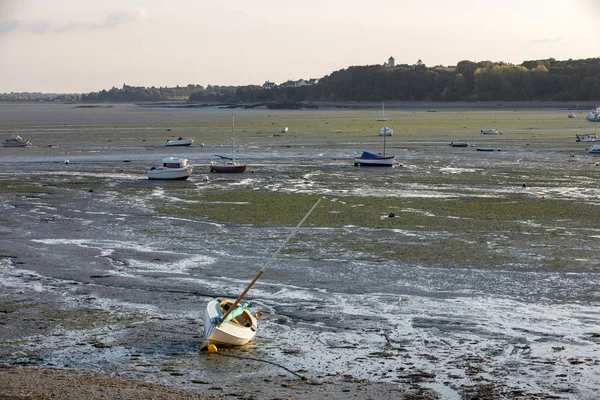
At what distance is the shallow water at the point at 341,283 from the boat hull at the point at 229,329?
0.96ft

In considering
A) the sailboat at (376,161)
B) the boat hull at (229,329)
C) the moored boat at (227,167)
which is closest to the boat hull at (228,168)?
the moored boat at (227,167)

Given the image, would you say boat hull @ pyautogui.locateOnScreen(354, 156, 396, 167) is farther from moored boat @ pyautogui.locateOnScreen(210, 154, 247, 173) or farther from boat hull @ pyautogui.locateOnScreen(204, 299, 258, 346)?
boat hull @ pyautogui.locateOnScreen(204, 299, 258, 346)

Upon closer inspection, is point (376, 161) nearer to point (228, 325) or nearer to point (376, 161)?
point (376, 161)

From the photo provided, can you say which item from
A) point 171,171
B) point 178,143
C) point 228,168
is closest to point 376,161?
point 228,168

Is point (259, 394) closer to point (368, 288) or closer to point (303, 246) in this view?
point (368, 288)

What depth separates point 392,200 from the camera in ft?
112

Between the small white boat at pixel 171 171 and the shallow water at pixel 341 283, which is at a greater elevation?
→ the small white boat at pixel 171 171

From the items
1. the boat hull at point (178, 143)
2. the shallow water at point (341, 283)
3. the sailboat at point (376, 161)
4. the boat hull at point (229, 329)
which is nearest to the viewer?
the shallow water at point (341, 283)

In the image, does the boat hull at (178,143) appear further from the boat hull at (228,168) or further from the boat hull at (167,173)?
the boat hull at (167,173)

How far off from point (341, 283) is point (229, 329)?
5464 millimetres

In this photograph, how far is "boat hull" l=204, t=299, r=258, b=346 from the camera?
1486cm

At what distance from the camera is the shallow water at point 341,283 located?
14.3 metres

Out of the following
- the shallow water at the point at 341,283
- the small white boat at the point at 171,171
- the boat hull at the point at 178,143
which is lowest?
the shallow water at the point at 341,283

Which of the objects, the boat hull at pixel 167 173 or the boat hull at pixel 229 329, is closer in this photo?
the boat hull at pixel 229 329
